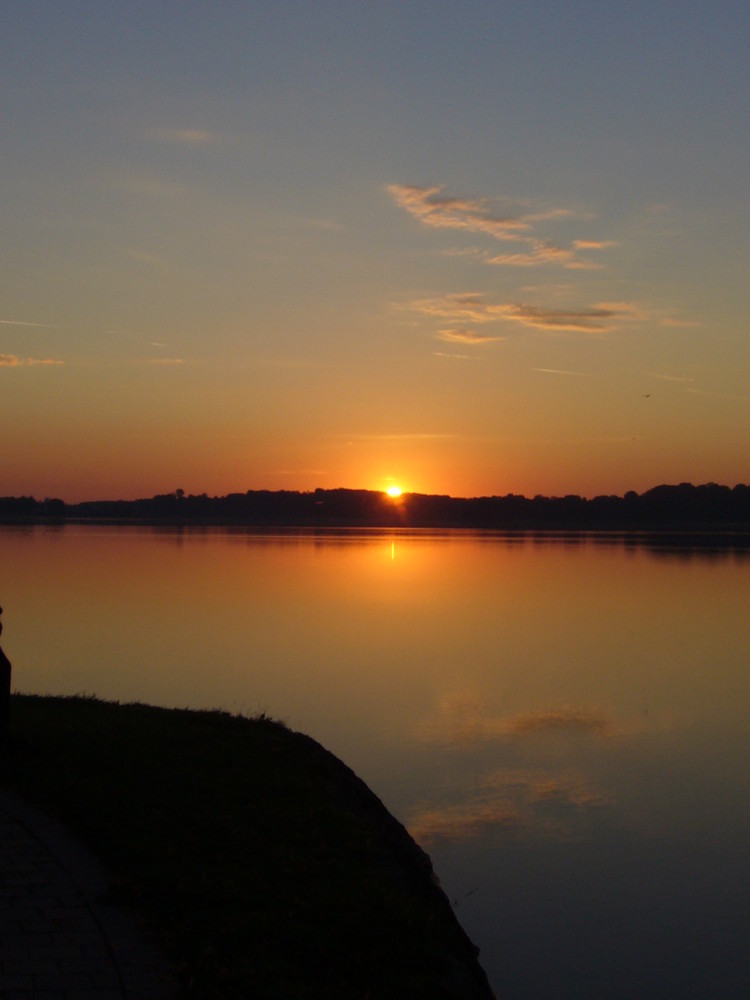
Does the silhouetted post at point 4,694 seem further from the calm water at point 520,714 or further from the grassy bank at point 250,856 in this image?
the calm water at point 520,714

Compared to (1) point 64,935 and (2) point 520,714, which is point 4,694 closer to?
(1) point 64,935

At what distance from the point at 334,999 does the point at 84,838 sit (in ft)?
8.93

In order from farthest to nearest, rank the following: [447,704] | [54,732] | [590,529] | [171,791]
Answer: [590,529], [447,704], [54,732], [171,791]

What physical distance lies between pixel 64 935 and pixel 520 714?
12917mm

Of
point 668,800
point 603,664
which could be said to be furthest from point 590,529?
point 668,800

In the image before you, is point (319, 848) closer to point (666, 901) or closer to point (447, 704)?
point (666, 901)

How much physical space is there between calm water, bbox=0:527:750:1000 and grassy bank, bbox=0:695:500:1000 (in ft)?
4.53

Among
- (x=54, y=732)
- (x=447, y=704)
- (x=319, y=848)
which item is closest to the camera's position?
(x=319, y=848)

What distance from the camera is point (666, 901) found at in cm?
990

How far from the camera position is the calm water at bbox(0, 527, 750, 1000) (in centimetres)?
944

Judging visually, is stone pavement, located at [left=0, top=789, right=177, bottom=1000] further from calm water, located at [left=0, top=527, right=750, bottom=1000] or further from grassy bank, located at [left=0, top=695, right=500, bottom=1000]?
calm water, located at [left=0, top=527, right=750, bottom=1000]

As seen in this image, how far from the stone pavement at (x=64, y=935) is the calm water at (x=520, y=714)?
3.52 metres

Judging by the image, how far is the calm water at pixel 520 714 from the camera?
9438 mm

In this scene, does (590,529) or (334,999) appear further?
(590,529)
